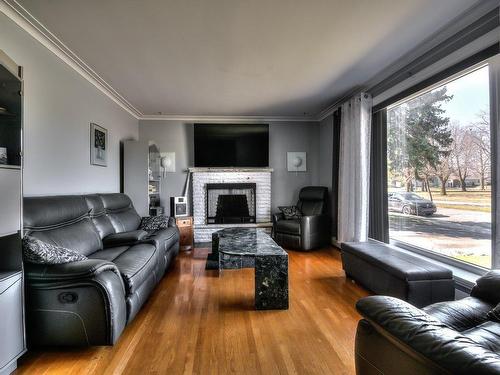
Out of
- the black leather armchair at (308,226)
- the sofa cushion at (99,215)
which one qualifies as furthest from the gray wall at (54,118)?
the black leather armchair at (308,226)

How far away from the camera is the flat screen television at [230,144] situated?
17.0ft

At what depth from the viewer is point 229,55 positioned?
2.77 metres

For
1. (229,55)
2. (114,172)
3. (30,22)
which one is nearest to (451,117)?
(229,55)

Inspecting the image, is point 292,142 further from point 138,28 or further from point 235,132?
point 138,28

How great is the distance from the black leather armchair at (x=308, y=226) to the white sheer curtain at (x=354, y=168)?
0.41 metres

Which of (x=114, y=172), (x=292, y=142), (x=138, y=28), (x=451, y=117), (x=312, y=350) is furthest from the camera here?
(x=292, y=142)

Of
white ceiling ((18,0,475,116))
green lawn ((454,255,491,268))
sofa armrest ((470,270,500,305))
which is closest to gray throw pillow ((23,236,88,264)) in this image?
white ceiling ((18,0,475,116))

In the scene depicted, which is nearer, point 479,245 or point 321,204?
point 479,245

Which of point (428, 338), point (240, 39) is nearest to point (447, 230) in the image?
point (428, 338)

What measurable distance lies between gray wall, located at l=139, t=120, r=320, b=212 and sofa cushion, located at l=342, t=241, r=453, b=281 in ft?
8.68

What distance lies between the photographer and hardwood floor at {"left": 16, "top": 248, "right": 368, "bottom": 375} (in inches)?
63.5

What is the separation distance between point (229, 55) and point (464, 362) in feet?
9.54

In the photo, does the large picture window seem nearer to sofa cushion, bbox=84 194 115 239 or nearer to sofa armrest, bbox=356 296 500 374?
sofa armrest, bbox=356 296 500 374

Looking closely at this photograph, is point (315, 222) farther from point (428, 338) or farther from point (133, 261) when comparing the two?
point (428, 338)
